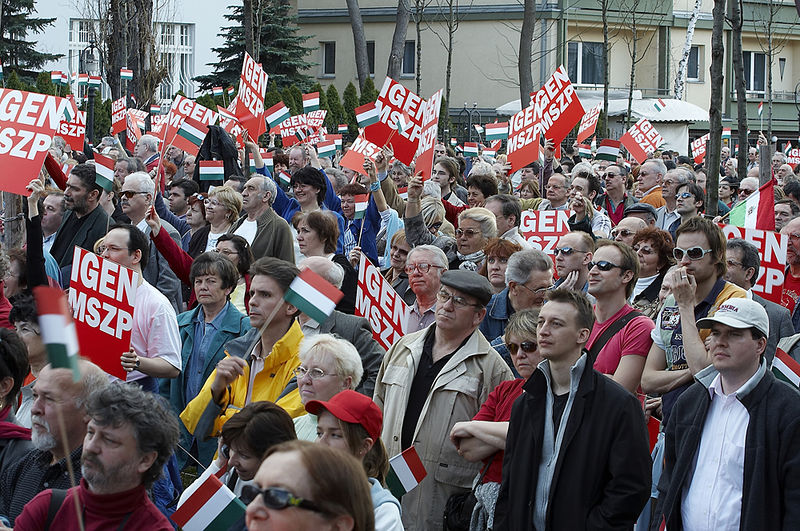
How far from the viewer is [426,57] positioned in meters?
48.5

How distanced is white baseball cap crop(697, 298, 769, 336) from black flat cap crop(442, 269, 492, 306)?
4.20ft

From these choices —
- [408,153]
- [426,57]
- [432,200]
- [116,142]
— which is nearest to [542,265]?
[432,200]

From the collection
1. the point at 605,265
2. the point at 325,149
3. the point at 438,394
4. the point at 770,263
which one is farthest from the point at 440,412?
the point at 325,149

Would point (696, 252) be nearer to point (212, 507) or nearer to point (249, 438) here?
point (249, 438)

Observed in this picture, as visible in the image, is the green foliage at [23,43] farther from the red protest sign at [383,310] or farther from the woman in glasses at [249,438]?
the woman in glasses at [249,438]

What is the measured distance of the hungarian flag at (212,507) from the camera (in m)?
4.50

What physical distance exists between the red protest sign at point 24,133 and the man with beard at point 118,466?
421 centimetres

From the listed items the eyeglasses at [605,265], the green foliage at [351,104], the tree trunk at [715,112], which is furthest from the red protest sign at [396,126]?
the green foliage at [351,104]

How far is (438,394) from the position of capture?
19.2 ft

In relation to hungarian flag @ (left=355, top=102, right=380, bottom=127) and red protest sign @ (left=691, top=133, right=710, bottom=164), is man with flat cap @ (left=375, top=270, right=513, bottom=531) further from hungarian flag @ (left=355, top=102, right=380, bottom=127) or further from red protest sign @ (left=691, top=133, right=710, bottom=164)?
red protest sign @ (left=691, top=133, right=710, bottom=164)

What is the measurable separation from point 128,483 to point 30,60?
44917mm

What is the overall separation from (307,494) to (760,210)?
A: 7.04 meters

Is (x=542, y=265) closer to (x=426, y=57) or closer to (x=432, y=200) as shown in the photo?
(x=432, y=200)

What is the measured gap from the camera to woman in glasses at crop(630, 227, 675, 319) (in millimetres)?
7285
